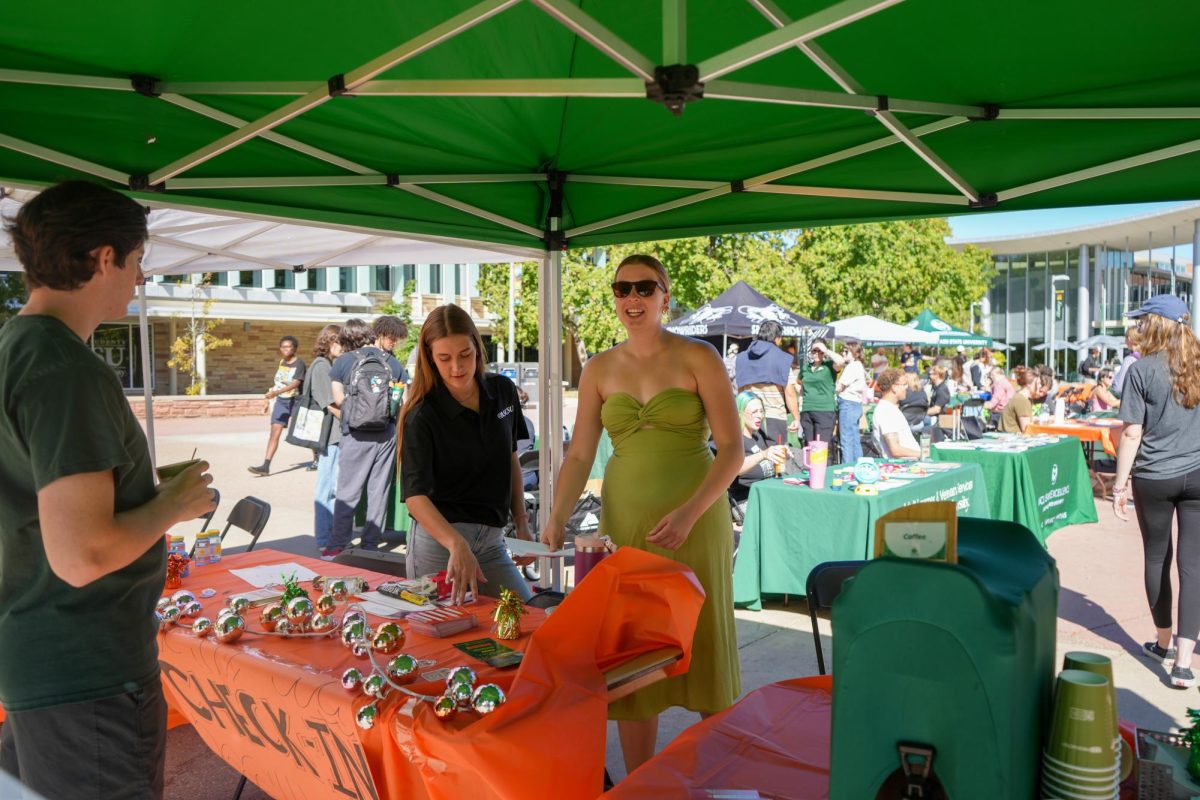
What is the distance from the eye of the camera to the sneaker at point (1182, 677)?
13.3 feet

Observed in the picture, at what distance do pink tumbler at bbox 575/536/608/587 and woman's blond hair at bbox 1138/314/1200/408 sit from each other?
140 inches

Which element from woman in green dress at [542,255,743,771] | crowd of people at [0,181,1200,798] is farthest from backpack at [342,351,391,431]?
woman in green dress at [542,255,743,771]

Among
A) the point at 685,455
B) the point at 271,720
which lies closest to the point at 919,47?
the point at 685,455

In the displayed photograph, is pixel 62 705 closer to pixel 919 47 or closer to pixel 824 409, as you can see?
pixel 919 47

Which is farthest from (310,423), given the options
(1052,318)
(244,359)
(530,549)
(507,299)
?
(1052,318)

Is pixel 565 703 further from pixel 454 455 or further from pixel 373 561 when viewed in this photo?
pixel 373 561

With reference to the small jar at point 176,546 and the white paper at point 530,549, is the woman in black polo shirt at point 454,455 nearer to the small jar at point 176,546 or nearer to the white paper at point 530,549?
the white paper at point 530,549

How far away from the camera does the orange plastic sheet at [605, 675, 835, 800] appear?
1.34 meters

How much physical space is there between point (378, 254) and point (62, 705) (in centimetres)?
561

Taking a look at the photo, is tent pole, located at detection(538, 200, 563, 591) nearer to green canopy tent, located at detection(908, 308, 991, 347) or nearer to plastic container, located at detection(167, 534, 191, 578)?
plastic container, located at detection(167, 534, 191, 578)

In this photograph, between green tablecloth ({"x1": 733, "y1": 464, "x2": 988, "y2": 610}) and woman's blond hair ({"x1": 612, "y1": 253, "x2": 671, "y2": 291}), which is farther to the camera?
green tablecloth ({"x1": 733, "y1": 464, "x2": 988, "y2": 610})

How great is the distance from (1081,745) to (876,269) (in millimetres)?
25586

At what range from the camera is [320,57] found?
264cm

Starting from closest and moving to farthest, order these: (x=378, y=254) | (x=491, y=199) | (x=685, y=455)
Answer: (x=685, y=455)
(x=491, y=199)
(x=378, y=254)
